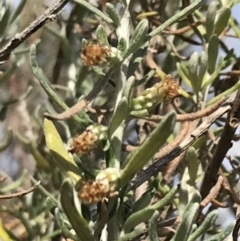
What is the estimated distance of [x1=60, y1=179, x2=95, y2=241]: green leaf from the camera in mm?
415

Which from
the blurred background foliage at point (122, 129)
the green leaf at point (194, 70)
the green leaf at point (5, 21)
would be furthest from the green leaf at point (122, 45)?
the green leaf at point (5, 21)

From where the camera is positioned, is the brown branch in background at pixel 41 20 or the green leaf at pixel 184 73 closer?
the brown branch in background at pixel 41 20

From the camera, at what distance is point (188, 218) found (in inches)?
16.6

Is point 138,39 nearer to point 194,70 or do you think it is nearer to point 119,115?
point 119,115

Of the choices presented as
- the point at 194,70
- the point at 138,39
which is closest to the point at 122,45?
the point at 138,39

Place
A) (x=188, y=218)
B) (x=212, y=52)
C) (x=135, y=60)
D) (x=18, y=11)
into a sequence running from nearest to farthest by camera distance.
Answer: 1. (x=188, y=218)
2. (x=135, y=60)
3. (x=212, y=52)
4. (x=18, y=11)

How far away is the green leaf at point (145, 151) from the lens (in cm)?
42

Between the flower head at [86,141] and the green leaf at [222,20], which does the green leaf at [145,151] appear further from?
the green leaf at [222,20]

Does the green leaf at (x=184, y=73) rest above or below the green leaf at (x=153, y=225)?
above

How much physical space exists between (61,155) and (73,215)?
49 mm

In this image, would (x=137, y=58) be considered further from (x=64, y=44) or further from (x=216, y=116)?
(x=64, y=44)

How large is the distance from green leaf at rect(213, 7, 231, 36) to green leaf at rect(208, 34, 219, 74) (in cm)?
5

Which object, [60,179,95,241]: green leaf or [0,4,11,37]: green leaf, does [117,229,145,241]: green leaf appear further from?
[0,4,11,37]: green leaf

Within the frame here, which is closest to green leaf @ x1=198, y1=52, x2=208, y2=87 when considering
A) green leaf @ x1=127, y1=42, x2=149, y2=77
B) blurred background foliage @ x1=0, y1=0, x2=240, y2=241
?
blurred background foliage @ x1=0, y1=0, x2=240, y2=241
